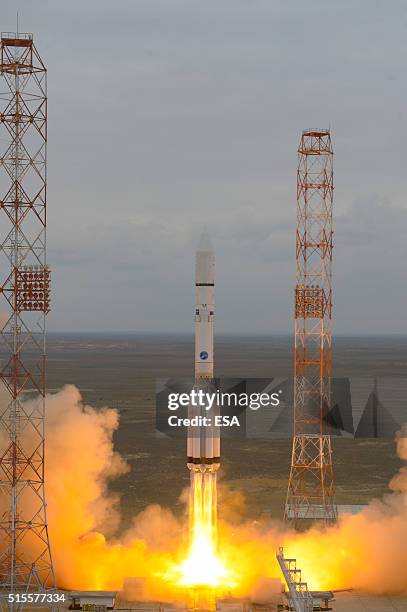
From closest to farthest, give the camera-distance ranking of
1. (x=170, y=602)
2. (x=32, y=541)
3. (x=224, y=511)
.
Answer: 1. (x=170, y=602)
2. (x=32, y=541)
3. (x=224, y=511)

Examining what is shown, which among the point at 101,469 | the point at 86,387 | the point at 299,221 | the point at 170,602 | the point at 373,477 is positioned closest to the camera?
the point at 170,602

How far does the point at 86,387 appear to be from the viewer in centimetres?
13000

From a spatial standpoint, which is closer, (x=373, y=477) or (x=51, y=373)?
(x=373, y=477)

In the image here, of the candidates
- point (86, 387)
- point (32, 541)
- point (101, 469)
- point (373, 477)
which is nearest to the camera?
point (32, 541)

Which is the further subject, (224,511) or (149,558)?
(224,511)

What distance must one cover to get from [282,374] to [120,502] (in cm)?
9854

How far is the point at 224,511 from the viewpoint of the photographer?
174 feet

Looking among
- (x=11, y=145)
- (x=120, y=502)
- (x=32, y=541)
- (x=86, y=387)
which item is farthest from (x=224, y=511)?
(x=86, y=387)

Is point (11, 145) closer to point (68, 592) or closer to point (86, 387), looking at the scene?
point (68, 592)

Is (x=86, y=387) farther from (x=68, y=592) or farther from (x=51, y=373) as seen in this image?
(x=68, y=592)

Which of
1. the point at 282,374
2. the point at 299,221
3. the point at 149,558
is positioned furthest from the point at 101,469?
the point at 282,374

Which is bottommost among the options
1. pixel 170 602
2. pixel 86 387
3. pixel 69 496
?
pixel 170 602

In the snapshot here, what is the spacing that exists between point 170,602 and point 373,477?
111 ft

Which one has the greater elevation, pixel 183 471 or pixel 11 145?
pixel 11 145
